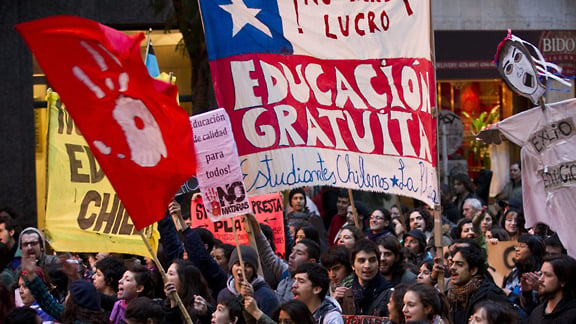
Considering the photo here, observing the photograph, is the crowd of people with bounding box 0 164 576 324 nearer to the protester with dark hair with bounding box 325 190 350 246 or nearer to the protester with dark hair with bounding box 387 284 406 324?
the protester with dark hair with bounding box 387 284 406 324

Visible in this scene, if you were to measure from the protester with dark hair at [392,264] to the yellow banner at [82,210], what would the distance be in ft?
7.01

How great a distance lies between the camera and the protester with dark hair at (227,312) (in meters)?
7.39

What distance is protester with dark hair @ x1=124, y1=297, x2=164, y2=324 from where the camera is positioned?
7328 millimetres

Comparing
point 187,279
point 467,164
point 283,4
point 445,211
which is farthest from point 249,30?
point 467,164

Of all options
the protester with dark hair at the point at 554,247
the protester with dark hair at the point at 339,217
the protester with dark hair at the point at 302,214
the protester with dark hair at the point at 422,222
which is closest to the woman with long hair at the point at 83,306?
the protester with dark hair at the point at 554,247

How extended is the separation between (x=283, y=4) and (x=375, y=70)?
0.93m

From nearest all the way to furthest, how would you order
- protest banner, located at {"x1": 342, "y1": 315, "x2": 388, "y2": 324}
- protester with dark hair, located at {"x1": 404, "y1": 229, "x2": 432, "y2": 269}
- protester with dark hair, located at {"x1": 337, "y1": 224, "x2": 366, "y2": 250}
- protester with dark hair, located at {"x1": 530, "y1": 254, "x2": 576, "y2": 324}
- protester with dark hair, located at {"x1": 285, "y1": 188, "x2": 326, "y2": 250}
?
protester with dark hair, located at {"x1": 530, "y1": 254, "x2": 576, "y2": 324} < protest banner, located at {"x1": 342, "y1": 315, "x2": 388, "y2": 324} < protester with dark hair, located at {"x1": 337, "y1": 224, "x2": 366, "y2": 250} < protester with dark hair, located at {"x1": 404, "y1": 229, "x2": 432, "y2": 269} < protester with dark hair, located at {"x1": 285, "y1": 188, "x2": 326, "y2": 250}

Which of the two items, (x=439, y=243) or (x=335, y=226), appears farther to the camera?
(x=335, y=226)

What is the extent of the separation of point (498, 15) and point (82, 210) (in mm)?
14331

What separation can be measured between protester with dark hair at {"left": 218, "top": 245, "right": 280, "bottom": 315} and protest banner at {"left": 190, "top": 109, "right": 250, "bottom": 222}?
0.41m

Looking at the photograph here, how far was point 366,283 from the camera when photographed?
8102mm

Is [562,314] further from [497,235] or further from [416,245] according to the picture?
[497,235]

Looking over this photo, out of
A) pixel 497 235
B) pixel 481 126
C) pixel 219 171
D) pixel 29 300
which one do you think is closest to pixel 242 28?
pixel 219 171

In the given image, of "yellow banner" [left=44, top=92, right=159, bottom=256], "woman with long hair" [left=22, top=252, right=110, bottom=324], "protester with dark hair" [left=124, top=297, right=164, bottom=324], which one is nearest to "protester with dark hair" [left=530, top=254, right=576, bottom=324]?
"protester with dark hair" [left=124, top=297, right=164, bottom=324]
